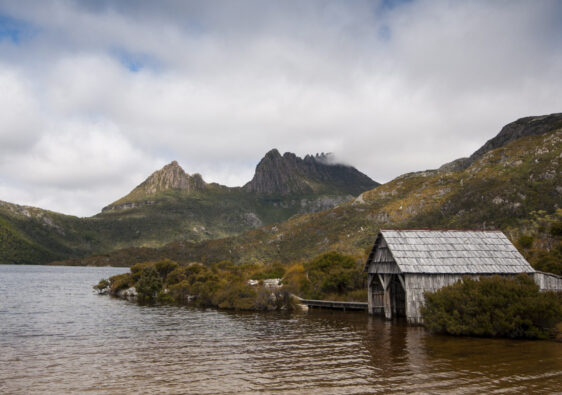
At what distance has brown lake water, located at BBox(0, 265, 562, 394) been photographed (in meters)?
16.0

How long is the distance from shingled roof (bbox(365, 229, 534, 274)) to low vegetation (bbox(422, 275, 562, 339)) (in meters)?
2.75

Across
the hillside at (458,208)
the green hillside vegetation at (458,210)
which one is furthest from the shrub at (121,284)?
the hillside at (458,208)

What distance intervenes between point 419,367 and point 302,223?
488 ft

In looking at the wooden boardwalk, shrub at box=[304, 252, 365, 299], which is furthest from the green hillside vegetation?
the wooden boardwalk

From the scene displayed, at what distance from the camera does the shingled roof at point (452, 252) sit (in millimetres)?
29812

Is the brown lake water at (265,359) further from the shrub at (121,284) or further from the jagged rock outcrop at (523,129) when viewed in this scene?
the jagged rock outcrop at (523,129)

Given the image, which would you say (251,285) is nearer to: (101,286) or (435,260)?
(435,260)

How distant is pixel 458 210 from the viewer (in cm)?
9912

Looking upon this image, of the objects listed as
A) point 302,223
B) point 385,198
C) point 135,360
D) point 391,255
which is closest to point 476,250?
point 391,255

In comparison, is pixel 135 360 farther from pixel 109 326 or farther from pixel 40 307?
pixel 40 307

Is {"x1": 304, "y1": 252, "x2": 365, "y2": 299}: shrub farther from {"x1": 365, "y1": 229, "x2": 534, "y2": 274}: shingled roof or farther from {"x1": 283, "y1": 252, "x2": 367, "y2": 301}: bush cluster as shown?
{"x1": 365, "y1": 229, "x2": 534, "y2": 274}: shingled roof

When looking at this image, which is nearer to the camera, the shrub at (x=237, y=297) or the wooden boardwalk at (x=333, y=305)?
the wooden boardwalk at (x=333, y=305)

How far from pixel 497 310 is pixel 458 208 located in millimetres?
80674

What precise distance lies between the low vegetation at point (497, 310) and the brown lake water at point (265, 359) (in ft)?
3.83
